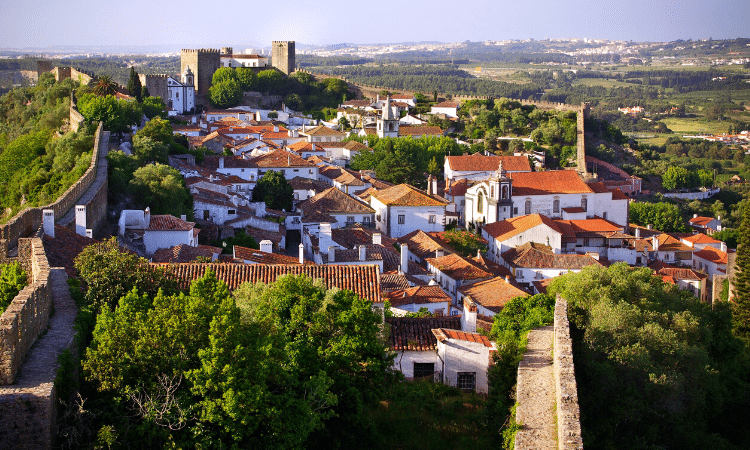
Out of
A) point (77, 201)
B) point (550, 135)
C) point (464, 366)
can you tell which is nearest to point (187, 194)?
point (77, 201)

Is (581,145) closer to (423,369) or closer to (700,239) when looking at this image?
(700,239)

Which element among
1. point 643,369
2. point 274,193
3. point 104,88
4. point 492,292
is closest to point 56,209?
point 492,292

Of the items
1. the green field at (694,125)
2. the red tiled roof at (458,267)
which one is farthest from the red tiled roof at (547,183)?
the green field at (694,125)

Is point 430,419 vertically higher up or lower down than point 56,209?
lower down

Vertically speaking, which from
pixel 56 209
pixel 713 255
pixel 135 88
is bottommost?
pixel 713 255

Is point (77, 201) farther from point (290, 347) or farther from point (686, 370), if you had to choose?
point (686, 370)

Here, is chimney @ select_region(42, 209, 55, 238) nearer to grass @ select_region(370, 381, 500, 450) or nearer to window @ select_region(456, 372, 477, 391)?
grass @ select_region(370, 381, 500, 450)

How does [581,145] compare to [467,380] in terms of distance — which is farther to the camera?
[581,145]

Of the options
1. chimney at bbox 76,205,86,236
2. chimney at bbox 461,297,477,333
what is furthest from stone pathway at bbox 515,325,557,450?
chimney at bbox 76,205,86,236
